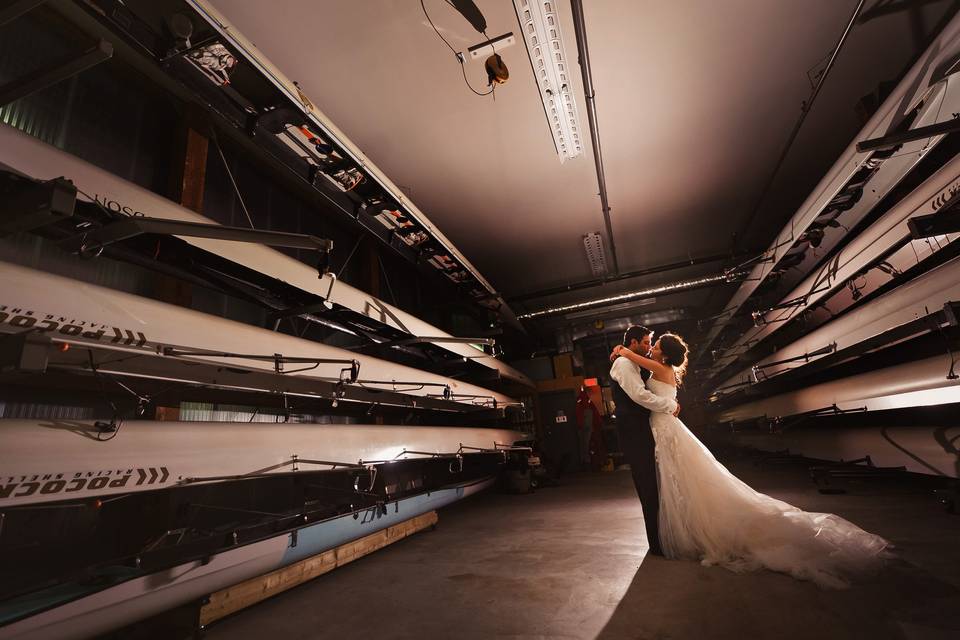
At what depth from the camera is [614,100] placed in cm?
326

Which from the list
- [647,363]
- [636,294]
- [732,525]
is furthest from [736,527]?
[636,294]

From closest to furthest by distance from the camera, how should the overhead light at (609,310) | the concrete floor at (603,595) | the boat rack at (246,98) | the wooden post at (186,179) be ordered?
the concrete floor at (603,595), the boat rack at (246,98), the wooden post at (186,179), the overhead light at (609,310)

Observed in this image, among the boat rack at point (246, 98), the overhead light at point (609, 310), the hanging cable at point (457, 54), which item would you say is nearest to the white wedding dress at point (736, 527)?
the boat rack at point (246, 98)

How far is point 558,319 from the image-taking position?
8359mm

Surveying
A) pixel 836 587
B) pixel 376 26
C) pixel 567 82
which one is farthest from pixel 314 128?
pixel 836 587

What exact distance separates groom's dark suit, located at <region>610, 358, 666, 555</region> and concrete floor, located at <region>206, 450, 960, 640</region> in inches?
7.8

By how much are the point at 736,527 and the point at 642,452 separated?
563mm

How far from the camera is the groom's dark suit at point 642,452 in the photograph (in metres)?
2.35

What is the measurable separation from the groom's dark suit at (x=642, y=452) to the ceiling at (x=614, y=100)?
217cm

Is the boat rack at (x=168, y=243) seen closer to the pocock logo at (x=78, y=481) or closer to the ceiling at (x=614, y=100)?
the pocock logo at (x=78, y=481)

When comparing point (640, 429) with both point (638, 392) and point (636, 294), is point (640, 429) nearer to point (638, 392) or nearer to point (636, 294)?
point (638, 392)

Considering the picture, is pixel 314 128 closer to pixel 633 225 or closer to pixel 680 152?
pixel 680 152

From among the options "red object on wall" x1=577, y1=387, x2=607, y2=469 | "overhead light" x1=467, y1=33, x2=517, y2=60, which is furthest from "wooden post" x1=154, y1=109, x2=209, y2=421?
"red object on wall" x1=577, y1=387, x2=607, y2=469

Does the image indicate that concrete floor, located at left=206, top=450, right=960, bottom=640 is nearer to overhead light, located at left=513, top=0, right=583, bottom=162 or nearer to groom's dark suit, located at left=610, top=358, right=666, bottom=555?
groom's dark suit, located at left=610, top=358, right=666, bottom=555
